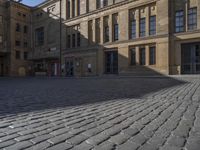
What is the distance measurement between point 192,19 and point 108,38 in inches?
495

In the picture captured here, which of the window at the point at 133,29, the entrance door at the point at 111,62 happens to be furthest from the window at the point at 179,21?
the entrance door at the point at 111,62

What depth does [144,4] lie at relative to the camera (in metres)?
31.5

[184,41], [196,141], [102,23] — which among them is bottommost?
[196,141]

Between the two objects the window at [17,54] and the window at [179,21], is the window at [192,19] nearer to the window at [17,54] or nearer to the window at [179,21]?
the window at [179,21]

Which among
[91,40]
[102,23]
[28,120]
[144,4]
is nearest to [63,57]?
[91,40]

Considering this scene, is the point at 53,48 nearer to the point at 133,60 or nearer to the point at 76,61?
the point at 76,61

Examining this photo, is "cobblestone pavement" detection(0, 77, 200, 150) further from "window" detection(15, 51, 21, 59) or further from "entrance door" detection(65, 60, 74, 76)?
"window" detection(15, 51, 21, 59)

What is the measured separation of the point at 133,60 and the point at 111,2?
998cm

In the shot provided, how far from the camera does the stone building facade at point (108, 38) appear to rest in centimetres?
2855

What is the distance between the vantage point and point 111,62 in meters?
35.2

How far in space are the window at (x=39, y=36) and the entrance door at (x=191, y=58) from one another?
29.4 m

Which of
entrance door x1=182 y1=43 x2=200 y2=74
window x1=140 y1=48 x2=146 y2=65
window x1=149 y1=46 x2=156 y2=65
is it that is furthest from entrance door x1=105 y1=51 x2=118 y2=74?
entrance door x1=182 y1=43 x2=200 y2=74

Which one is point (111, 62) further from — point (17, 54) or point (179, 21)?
point (17, 54)

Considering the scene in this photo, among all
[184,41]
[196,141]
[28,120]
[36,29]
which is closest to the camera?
[196,141]
